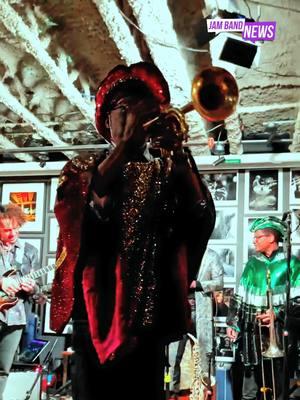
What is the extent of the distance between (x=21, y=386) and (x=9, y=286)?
121cm

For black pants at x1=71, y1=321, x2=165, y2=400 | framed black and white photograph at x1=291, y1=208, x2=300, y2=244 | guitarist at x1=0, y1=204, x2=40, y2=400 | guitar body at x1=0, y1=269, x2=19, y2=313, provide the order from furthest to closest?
1. framed black and white photograph at x1=291, y1=208, x2=300, y2=244
2. guitar body at x1=0, y1=269, x2=19, y2=313
3. guitarist at x1=0, y1=204, x2=40, y2=400
4. black pants at x1=71, y1=321, x2=165, y2=400

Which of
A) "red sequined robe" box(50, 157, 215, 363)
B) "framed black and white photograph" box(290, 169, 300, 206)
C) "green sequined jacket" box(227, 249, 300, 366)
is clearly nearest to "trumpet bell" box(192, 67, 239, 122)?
"red sequined robe" box(50, 157, 215, 363)

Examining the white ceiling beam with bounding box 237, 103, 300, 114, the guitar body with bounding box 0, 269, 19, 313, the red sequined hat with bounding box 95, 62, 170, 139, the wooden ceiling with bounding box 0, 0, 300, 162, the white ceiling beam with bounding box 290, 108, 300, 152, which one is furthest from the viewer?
the white ceiling beam with bounding box 290, 108, 300, 152

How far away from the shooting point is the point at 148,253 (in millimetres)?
1383

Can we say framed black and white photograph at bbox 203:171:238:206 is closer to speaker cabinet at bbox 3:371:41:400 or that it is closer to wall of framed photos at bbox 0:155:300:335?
wall of framed photos at bbox 0:155:300:335

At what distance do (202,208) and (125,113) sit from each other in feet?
1.05

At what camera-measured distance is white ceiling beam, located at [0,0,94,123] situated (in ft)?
12.6

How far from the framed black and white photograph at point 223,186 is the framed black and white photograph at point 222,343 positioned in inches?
54.7

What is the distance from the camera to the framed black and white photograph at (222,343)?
6172mm

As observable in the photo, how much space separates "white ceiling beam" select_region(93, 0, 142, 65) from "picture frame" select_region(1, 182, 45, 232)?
10.8 feet

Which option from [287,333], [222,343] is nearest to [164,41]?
[287,333]

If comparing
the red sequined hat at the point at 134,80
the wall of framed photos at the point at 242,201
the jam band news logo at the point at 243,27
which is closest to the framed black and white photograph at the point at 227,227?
the wall of framed photos at the point at 242,201

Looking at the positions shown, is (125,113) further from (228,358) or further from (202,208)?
(228,358)

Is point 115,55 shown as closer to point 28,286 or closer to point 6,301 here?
point 28,286
